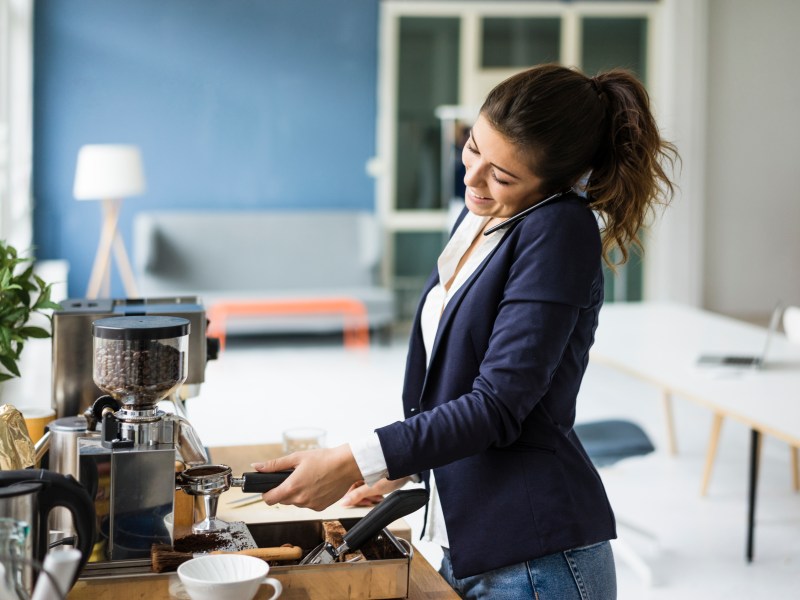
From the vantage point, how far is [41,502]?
1.08 meters

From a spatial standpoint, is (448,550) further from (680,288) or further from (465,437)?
(680,288)

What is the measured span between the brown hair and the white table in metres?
1.74

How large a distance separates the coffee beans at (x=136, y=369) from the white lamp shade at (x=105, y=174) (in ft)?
19.2

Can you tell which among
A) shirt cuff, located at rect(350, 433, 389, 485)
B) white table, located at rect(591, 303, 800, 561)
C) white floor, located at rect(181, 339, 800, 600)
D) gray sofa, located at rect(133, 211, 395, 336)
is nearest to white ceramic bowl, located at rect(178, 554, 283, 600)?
shirt cuff, located at rect(350, 433, 389, 485)

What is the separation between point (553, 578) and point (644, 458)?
11.7 ft

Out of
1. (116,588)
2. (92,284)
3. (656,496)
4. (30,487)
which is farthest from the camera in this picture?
(92,284)

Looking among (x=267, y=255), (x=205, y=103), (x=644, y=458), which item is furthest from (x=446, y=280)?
(x=205, y=103)

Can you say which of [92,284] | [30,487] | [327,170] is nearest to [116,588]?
[30,487]

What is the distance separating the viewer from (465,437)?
4.19 feet

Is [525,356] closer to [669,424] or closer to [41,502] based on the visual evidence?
[41,502]

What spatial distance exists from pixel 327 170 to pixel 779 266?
3742mm

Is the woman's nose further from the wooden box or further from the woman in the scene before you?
the wooden box

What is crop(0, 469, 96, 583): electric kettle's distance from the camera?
3.41 ft

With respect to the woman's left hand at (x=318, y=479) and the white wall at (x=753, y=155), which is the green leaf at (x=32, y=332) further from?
the white wall at (x=753, y=155)
